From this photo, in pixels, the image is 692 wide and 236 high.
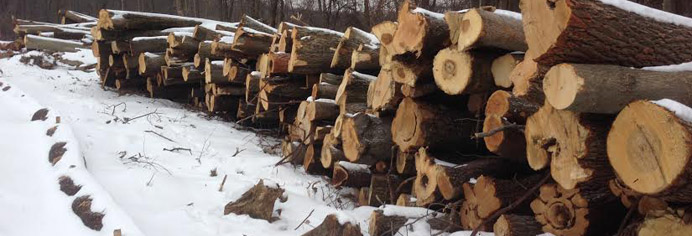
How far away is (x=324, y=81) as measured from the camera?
5.83 metres

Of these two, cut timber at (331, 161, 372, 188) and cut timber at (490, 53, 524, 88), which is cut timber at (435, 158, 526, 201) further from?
cut timber at (331, 161, 372, 188)

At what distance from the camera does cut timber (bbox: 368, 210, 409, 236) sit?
3.79 meters

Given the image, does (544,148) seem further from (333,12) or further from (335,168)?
(333,12)

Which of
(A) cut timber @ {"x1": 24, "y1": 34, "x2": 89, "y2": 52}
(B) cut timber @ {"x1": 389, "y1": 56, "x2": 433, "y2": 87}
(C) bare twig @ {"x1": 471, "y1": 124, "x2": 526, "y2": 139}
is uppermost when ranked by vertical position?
(B) cut timber @ {"x1": 389, "y1": 56, "x2": 433, "y2": 87}

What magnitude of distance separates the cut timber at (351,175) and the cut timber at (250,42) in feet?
8.50

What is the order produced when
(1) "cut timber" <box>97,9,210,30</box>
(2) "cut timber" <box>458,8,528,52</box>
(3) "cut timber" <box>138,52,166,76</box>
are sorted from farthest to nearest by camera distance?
1. (1) "cut timber" <box>97,9,210,30</box>
2. (3) "cut timber" <box>138,52,166,76</box>
3. (2) "cut timber" <box>458,8,528,52</box>

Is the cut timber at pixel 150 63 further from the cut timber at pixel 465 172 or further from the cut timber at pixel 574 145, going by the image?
the cut timber at pixel 574 145

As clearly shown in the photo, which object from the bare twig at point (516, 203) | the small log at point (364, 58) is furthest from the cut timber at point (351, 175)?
the bare twig at point (516, 203)

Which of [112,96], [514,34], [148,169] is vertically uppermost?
[514,34]

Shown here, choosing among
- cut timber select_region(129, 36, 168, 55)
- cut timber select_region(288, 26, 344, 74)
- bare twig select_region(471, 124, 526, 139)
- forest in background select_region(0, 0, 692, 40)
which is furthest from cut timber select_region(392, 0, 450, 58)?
cut timber select_region(129, 36, 168, 55)

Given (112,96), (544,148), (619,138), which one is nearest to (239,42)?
(112,96)

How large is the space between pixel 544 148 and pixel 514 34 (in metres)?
0.94

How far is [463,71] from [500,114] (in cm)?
41

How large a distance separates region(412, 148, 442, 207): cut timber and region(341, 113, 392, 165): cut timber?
19.2 inches
